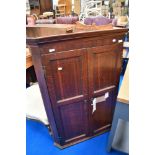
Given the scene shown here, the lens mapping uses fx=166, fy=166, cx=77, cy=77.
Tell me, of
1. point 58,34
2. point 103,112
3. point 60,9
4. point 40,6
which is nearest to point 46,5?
point 40,6

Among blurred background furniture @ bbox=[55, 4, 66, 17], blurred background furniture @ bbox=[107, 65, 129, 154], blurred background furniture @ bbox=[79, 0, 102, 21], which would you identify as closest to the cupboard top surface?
blurred background furniture @ bbox=[107, 65, 129, 154]

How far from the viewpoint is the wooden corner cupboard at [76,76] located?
1.12 m

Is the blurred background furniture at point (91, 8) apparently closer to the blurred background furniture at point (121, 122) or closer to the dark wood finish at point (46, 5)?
the dark wood finish at point (46, 5)

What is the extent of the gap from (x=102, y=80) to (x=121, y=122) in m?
0.61

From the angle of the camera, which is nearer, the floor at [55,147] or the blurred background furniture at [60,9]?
the floor at [55,147]

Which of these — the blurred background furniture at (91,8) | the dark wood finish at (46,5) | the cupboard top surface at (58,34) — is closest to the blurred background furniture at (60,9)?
the dark wood finish at (46,5)

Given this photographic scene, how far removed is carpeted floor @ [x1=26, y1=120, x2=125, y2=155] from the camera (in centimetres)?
163

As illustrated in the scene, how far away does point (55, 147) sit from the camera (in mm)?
1683

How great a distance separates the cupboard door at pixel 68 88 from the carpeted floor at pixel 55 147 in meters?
0.14

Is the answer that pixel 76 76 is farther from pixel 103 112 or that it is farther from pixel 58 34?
pixel 103 112
